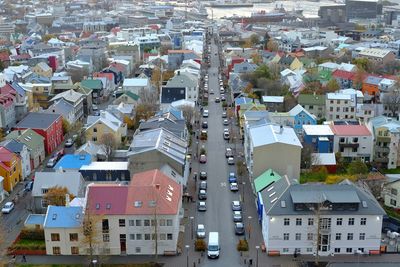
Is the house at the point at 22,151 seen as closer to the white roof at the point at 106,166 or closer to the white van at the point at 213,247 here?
the white roof at the point at 106,166

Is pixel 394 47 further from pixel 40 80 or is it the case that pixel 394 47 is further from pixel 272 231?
pixel 272 231

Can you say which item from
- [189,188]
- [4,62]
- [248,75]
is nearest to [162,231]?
[189,188]

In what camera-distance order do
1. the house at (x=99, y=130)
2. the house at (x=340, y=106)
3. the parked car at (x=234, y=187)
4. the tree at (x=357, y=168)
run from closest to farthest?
the parked car at (x=234, y=187), the tree at (x=357, y=168), the house at (x=99, y=130), the house at (x=340, y=106)

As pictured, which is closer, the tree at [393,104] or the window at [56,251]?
the window at [56,251]

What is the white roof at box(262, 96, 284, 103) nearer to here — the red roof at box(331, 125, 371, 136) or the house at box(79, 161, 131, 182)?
the red roof at box(331, 125, 371, 136)

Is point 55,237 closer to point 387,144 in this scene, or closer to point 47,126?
point 47,126

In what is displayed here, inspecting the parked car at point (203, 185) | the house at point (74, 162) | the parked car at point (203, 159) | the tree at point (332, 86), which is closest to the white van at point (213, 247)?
the parked car at point (203, 185)
